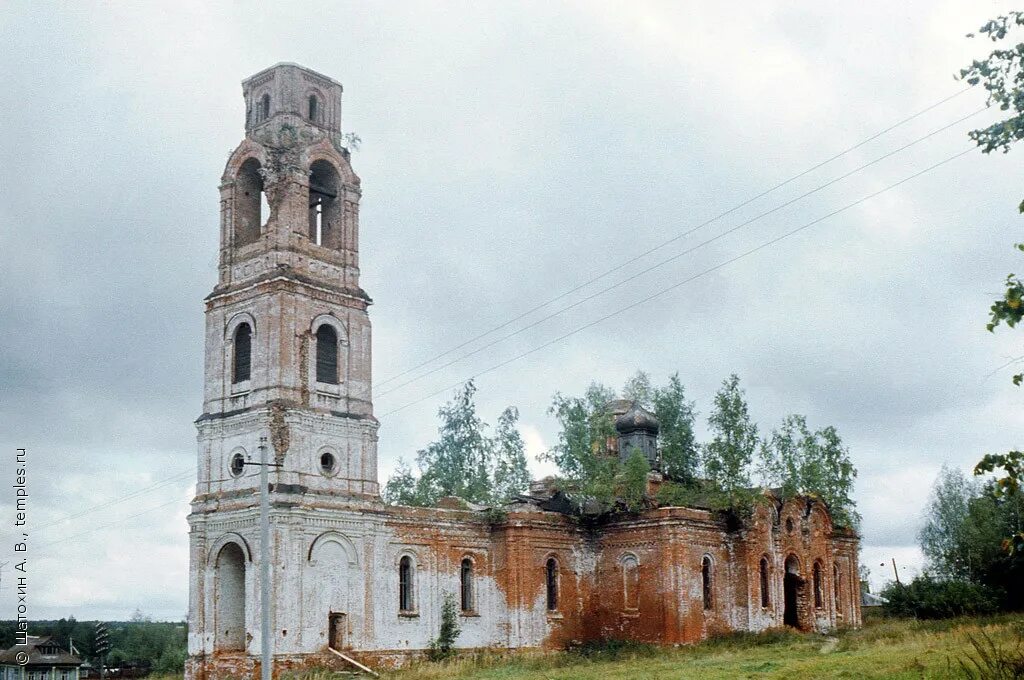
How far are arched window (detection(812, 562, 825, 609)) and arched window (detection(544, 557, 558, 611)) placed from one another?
10.2 m

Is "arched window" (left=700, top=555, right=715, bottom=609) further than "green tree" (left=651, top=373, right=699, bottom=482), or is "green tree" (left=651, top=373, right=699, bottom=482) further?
"green tree" (left=651, top=373, right=699, bottom=482)

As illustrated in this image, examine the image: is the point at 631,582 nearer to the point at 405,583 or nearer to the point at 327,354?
the point at 405,583

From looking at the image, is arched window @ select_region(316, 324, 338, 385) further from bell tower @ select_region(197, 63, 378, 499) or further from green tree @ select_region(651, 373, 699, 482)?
green tree @ select_region(651, 373, 699, 482)

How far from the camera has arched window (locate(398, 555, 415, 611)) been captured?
31125 mm

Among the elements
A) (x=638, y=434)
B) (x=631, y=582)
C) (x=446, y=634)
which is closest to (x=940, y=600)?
(x=638, y=434)

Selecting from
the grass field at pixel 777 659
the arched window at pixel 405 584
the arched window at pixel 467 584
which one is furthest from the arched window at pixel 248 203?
the grass field at pixel 777 659

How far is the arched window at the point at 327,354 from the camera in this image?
100ft

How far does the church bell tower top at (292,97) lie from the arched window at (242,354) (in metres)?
6.08

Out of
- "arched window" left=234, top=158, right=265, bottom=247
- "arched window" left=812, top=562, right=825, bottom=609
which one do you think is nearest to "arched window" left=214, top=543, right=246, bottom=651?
"arched window" left=234, top=158, right=265, bottom=247

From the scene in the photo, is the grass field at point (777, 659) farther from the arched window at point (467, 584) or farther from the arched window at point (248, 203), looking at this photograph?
the arched window at point (248, 203)

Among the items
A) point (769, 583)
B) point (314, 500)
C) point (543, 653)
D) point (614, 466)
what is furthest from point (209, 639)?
point (769, 583)

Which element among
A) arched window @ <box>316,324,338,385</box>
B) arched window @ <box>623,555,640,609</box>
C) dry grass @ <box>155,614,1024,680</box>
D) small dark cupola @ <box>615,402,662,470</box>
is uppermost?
arched window @ <box>316,324,338,385</box>

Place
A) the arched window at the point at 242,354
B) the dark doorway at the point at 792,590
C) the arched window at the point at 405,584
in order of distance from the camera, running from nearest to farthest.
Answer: the arched window at the point at 242,354 < the arched window at the point at 405,584 < the dark doorway at the point at 792,590

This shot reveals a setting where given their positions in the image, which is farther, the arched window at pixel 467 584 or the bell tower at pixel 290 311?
the arched window at pixel 467 584
